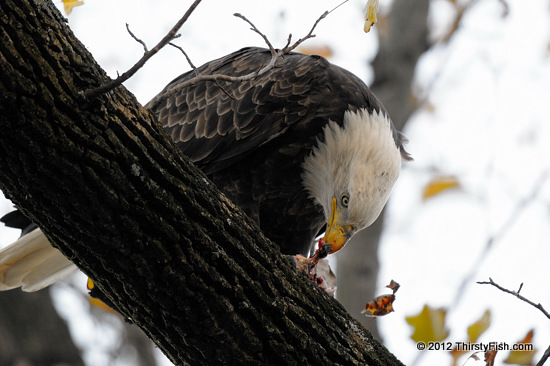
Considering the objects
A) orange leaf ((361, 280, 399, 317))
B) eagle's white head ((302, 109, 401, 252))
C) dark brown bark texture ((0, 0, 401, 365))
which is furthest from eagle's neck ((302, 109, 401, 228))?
dark brown bark texture ((0, 0, 401, 365))

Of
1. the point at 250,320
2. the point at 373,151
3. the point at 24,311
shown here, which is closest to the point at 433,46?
the point at 373,151

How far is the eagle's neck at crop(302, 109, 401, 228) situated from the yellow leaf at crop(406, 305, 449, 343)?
2.86 feet

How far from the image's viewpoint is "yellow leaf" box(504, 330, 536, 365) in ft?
10.2

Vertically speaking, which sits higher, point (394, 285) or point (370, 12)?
point (370, 12)

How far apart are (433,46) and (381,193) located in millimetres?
3327

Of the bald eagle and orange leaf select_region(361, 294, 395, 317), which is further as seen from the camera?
the bald eagle

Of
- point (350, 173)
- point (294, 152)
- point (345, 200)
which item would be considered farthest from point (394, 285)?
point (294, 152)

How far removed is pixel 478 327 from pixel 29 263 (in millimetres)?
2587

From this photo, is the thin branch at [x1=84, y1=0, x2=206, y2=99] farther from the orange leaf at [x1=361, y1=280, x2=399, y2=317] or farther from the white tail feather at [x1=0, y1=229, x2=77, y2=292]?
the white tail feather at [x1=0, y1=229, x2=77, y2=292]

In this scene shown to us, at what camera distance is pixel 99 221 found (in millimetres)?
2328

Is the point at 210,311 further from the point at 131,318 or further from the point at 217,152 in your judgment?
the point at 217,152

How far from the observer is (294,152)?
3996 millimetres

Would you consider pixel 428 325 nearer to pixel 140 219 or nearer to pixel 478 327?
pixel 478 327

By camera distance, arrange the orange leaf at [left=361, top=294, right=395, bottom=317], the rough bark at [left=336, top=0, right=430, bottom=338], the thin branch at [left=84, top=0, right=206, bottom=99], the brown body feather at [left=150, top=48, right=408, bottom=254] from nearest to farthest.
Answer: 1. the thin branch at [left=84, top=0, right=206, bottom=99]
2. the orange leaf at [left=361, top=294, right=395, bottom=317]
3. the brown body feather at [left=150, top=48, right=408, bottom=254]
4. the rough bark at [left=336, top=0, right=430, bottom=338]
